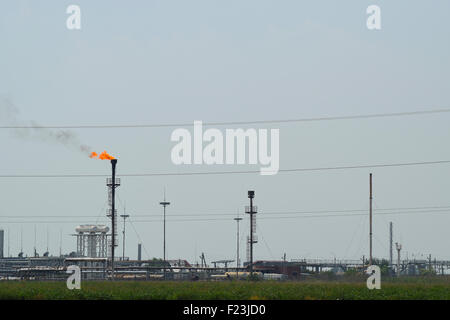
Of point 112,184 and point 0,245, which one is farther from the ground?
point 112,184

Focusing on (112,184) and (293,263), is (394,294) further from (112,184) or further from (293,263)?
(293,263)

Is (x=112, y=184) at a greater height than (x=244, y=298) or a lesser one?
greater

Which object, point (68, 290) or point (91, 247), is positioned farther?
point (91, 247)
